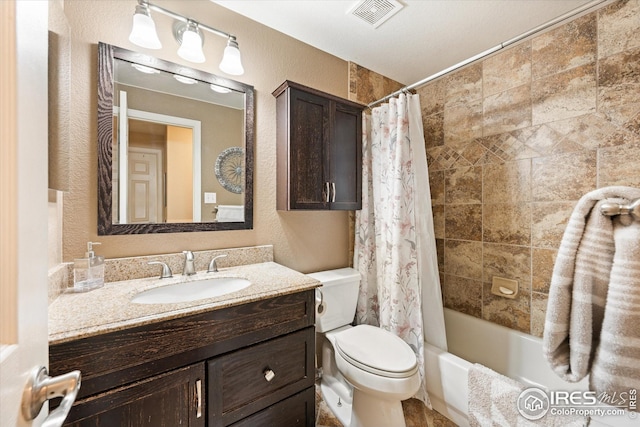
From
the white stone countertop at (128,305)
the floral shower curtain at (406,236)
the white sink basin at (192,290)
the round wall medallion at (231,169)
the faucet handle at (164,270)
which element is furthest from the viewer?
the floral shower curtain at (406,236)

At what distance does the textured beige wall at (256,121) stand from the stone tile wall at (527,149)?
0.91 m

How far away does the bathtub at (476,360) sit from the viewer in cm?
143

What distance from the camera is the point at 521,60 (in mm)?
1772

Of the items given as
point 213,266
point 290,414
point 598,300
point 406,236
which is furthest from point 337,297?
point 598,300

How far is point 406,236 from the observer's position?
1.65 m

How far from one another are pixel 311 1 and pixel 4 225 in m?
1.69

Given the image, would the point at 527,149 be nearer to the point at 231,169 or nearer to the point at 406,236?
the point at 406,236

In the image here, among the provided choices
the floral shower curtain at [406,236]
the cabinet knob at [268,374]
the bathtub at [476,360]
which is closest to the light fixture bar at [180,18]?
the floral shower curtain at [406,236]

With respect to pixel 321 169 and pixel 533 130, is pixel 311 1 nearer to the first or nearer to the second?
pixel 321 169

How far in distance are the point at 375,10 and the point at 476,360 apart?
7.92 ft

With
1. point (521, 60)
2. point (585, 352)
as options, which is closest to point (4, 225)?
point (585, 352)

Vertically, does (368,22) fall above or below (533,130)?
above

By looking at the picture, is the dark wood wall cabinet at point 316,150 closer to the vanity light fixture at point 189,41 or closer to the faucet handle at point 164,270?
the vanity light fixture at point 189,41

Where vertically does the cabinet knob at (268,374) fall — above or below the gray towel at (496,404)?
above
